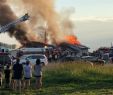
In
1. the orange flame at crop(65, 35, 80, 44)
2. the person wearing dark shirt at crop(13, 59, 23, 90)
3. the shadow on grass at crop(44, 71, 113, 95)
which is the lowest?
the shadow on grass at crop(44, 71, 113, 95)

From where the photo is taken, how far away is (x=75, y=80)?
1318 inches

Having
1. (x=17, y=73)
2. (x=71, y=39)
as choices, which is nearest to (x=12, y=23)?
(x=71, y=39)

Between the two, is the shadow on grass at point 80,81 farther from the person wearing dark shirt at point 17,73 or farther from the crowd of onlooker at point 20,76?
the person wearing dark shirt at point 17,73

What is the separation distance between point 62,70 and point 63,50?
41.0 meters

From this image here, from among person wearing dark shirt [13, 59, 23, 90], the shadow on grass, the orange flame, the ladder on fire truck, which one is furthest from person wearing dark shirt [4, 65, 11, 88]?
the orange flame

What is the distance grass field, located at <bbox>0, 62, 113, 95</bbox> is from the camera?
26.9 meters

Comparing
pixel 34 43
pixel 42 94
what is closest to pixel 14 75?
pixel 42 94

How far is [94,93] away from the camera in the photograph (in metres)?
24.8

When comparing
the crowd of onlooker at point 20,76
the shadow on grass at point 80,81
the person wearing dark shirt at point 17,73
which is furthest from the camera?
the shadow on grass at point 80,81

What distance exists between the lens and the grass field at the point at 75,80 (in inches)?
1060

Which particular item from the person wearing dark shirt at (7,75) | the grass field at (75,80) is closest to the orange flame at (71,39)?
the grass field at (75,80)

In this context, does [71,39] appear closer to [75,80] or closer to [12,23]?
[12,23]

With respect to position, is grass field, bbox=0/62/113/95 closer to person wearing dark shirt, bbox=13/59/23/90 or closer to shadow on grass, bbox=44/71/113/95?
shadow on grass, bbox=44/71/113/95

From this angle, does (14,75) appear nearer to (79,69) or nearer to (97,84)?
(97,84)
